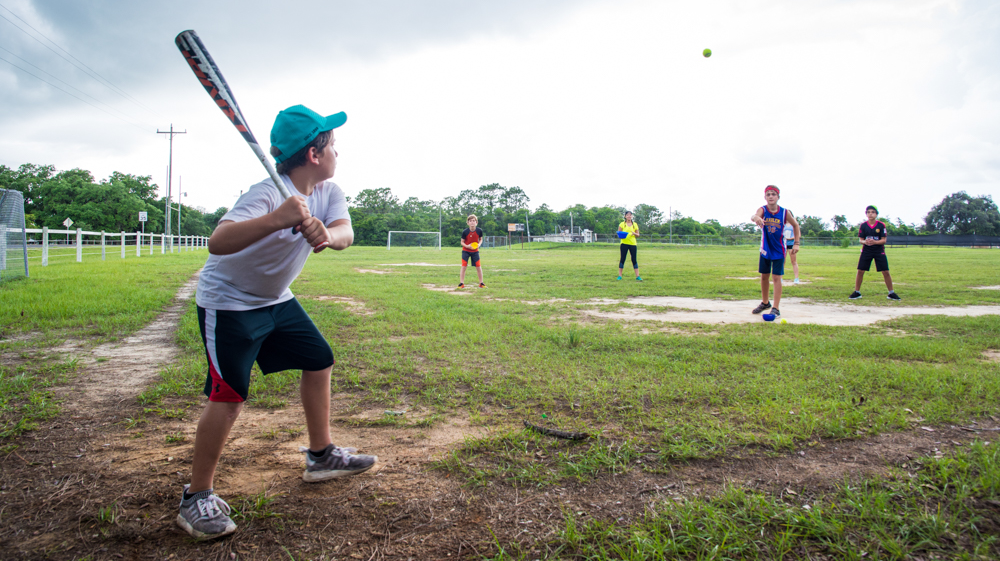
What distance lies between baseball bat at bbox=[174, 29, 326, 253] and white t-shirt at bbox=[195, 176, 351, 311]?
0.36 ft

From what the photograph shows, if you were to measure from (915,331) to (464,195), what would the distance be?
108 meters

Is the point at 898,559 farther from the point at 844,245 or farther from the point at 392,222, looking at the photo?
the point at 392,222

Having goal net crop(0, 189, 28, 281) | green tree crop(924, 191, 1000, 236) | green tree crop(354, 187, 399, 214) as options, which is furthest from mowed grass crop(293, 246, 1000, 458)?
green tree crop(924, 191, 1000, 236)

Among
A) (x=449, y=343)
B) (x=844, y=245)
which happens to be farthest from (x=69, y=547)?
(x=844, y=245)

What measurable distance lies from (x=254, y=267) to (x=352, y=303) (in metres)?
6.59

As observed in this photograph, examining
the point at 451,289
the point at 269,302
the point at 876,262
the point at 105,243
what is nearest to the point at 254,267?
the point at 269,302

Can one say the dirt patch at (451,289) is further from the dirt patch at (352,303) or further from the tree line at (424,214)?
the tree line at (424,214)

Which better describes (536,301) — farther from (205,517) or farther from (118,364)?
(205,517)

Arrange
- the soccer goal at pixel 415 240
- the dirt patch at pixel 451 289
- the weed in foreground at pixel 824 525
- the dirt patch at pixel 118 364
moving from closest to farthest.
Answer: the weed in foreground at pixel 824 525, the dirt patch at pixel 118 364, the dirt patch at pixel 451 289, the soccer goal at pixel 415 240

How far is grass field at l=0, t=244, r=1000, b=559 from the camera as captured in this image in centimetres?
196

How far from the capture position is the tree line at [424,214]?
6544 cm

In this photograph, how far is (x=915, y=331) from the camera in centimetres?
600

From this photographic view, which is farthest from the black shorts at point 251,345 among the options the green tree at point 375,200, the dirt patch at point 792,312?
the green tree at point 375,200

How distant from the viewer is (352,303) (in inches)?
340
